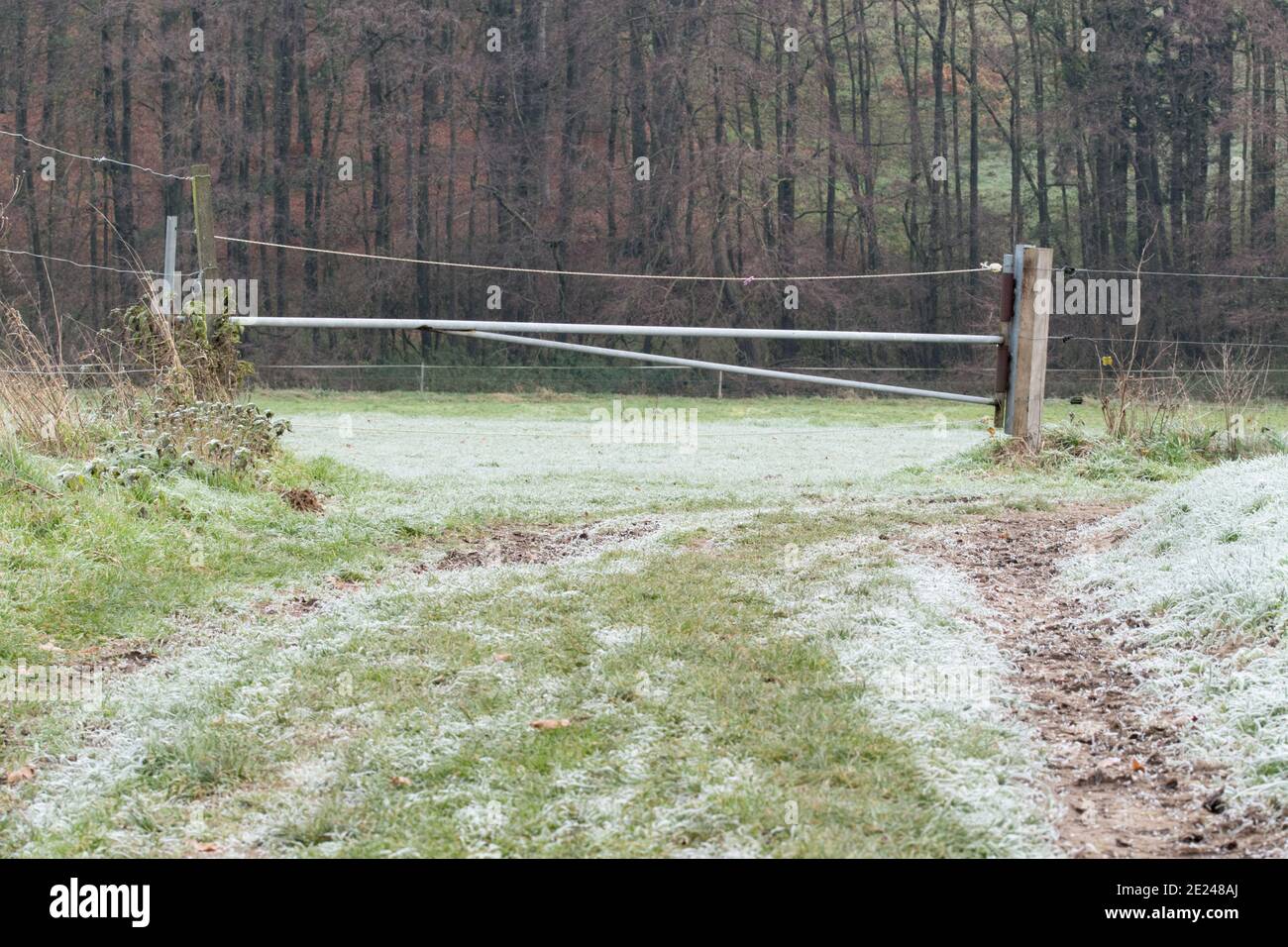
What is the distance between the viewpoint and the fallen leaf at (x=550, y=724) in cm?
368

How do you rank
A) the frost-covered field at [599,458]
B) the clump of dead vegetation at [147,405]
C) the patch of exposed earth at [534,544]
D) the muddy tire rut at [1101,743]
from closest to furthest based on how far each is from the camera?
the muddy tire rut at [1101,743] → the patch of exposed earth at [534,544] → the clump of dead vegetation at [147,405] → the frost-covered field at [599,458]

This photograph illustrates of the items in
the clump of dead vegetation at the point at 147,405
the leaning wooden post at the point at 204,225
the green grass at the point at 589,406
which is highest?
the leaning wooden post at the point at 204,225

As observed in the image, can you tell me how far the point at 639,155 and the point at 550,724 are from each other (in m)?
29.3

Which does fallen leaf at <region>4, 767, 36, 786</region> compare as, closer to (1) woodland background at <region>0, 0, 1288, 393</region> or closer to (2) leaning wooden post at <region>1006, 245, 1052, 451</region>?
(2) leaning wooden post at <region>1006, 245, 1052, 451</region>

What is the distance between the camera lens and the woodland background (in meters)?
29.9

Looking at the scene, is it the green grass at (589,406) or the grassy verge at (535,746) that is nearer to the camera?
the grassy verge at (535,746)

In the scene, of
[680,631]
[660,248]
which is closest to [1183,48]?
[660,248]

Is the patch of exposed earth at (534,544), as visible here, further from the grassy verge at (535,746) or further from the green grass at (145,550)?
the grassy verge at (535,746)

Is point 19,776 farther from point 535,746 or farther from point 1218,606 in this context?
point 1218,606

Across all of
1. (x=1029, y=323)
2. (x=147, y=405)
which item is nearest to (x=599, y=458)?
(x=1029, y=323)

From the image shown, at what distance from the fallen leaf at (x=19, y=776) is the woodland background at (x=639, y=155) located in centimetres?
2592

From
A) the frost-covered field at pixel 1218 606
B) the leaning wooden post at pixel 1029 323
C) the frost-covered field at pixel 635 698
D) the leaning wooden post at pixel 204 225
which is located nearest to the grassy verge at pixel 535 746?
the frost-covered field at pixel 635 698

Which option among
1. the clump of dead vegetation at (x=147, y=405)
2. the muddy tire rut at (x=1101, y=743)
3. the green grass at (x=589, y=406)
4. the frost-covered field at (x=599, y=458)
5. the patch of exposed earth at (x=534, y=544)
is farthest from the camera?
the green grass at (x=589, y=406)

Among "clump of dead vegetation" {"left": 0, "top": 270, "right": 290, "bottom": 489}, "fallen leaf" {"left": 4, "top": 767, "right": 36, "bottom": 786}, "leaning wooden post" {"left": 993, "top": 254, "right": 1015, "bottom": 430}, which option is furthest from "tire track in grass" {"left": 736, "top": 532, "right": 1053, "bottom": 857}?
"leaning wooden post" {"left": 993, "top": 254, "right": 1015, "bottom": 430}
